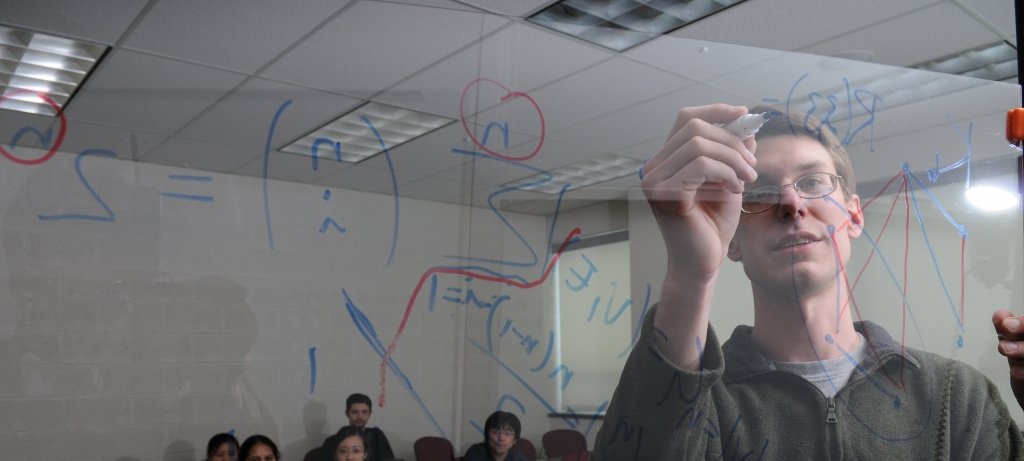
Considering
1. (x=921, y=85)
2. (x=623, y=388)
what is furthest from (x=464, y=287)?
(x=921, y=85)

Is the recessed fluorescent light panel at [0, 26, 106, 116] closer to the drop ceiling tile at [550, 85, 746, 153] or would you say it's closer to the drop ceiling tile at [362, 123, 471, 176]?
the drop ceiling tile at [362, 123, 471, 176]

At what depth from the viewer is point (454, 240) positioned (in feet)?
2.36

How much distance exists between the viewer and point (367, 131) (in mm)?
697

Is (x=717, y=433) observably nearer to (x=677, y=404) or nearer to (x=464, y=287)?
(x=677, y=404)

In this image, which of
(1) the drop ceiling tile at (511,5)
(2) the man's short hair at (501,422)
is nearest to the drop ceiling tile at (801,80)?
(2) the man's short hair at (501,422)

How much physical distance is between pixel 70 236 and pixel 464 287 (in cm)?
34

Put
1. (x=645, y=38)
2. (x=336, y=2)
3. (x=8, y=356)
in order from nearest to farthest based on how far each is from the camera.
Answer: (x=8, y=356), (x=336, y=2), (x=645, y=38)

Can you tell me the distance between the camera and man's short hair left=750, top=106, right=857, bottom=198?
2.74 ft

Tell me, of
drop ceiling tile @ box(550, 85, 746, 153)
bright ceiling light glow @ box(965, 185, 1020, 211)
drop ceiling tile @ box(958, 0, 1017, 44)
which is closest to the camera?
drop ceiling tile @ box(550, 85, 746, 153)

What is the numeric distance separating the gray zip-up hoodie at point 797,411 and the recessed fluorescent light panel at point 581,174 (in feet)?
0.52

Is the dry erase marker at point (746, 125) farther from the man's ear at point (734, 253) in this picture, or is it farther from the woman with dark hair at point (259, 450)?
the woman with dark hair at point (259, 450)

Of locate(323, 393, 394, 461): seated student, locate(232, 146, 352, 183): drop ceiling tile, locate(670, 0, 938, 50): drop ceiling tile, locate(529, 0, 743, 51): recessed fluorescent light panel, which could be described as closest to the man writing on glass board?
locate(323, 393, 394, 461): seated student

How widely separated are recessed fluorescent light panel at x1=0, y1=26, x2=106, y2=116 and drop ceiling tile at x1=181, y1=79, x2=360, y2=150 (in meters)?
0.10

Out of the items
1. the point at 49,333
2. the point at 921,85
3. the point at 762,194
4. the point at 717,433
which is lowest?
the point at 717,433
